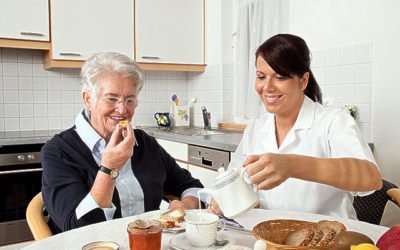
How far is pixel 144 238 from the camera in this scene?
3.02 feet

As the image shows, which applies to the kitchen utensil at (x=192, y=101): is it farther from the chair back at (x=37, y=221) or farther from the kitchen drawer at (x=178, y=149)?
the chair back at (x=37, y=221)

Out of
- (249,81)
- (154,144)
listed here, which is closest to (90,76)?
(154,144)

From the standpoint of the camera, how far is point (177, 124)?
149 inches

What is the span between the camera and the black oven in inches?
108

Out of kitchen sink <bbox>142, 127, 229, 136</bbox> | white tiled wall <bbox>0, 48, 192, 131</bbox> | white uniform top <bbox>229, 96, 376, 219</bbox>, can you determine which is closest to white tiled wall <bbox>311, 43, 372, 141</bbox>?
white uniform top <bbox>229, 96, 376, 219</bbox>

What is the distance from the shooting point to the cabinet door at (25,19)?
2895mm

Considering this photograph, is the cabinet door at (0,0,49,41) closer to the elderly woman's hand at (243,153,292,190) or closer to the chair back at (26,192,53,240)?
the chair back at (26,192,53,240)

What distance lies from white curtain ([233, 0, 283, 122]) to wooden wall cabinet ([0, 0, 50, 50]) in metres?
1.55

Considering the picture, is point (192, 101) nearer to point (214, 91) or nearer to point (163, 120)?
point (214, 91)

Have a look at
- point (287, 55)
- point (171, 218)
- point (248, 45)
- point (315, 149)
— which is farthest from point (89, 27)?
point (171, 218)

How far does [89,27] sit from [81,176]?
211cm

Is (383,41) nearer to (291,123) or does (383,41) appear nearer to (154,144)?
(291,123)

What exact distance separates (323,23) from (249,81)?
878mm

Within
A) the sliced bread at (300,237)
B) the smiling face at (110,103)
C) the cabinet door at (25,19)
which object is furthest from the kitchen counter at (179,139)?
the sliced bread at (300,237)
